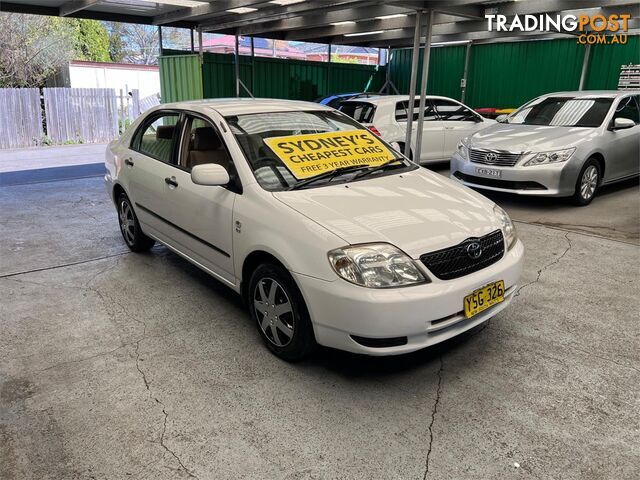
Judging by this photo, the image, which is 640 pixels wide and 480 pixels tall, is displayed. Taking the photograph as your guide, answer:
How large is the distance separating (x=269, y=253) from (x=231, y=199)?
537 mm

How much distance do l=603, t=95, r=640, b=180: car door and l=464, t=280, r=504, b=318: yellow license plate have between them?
495 cm

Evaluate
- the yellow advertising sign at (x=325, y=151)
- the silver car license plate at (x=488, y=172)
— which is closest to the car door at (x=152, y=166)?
the yellow advertising sign at (x=325, y=151)

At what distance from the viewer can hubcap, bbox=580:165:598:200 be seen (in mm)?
6546

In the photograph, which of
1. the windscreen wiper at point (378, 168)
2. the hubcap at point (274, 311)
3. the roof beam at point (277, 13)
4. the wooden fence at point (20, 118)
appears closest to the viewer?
the hubcap at point (274, 311)

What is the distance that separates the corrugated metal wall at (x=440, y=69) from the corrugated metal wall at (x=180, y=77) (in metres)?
6.18

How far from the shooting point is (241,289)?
3260mm

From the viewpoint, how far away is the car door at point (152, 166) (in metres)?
3.99

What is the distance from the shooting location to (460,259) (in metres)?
2.70

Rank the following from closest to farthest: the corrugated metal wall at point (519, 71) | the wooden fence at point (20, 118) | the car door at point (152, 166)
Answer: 1. the car door at point (152, 166)
2. the corrugated metal wall at point (519, 71)
3. the wooden fence at point (20, 118)

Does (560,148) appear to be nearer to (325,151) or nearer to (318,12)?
(325,151)

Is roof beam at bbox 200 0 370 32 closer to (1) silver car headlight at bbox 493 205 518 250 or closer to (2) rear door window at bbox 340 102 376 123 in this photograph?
(2) rear door window at bbox 340 102 376 123

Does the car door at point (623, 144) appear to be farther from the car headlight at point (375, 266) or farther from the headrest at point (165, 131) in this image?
the headrest at point (165, 131)

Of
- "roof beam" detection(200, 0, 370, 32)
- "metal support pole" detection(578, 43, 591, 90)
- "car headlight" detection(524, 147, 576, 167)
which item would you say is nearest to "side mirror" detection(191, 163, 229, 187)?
"car headlight" detection(524, 147, 576, 167)

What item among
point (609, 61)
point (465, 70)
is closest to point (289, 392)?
point (609, 61)
